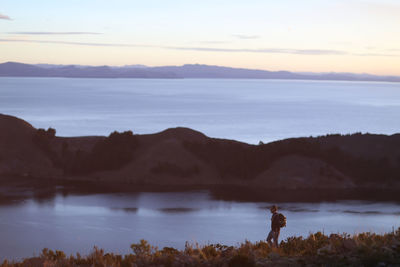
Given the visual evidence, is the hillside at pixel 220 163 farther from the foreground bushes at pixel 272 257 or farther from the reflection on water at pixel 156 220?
the foreground bushes at pixel 272 257

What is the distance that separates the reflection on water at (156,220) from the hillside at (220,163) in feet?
19.9

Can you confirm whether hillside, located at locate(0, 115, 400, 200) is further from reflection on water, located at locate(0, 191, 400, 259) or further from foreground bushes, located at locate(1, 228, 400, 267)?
foreground bushes, located at locate(1, 228, 400, 267)

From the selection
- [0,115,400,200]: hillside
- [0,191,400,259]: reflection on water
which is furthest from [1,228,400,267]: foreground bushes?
[0,115,400,200]: hillside

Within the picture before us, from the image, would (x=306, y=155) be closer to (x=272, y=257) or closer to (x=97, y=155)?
(x=97, y=155)

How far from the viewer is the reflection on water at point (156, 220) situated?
42531mm

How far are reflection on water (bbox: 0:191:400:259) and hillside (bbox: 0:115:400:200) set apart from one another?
6.06 metres

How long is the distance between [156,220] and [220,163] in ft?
69.7

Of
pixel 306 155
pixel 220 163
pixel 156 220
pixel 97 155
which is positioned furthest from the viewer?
pixel 97 155

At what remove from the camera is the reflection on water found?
4253cm

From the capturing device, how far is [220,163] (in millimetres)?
71000

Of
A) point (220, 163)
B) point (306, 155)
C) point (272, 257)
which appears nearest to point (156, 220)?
point (220, 163)

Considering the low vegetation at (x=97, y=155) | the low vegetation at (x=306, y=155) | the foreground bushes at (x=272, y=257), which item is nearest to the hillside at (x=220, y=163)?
the low vegetation at (x=306, y=155)

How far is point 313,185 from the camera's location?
6631 centimetres

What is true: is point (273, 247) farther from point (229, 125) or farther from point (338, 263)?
point (229, 125)
